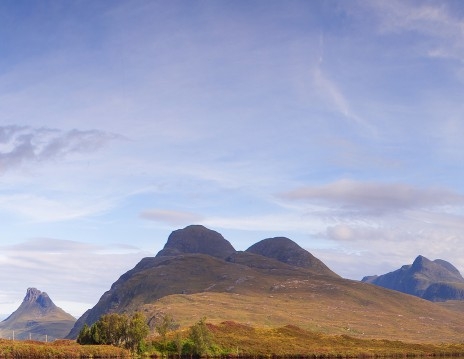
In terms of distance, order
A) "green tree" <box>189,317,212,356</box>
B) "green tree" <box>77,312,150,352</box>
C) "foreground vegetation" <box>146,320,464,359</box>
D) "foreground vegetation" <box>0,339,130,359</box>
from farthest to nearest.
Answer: "foreground vegetation" <box>146,320,464,359</box> < "green tree" <box>189,317,212,356</box> < "green tree" <box>77,312,150,352</box> < "foreground vegetation" <box>0,339,130,359</box>

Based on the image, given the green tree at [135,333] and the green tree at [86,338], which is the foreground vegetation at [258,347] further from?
the green tree at [86,338]

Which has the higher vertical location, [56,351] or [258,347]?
[258,347]

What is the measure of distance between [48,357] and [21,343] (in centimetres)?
1251

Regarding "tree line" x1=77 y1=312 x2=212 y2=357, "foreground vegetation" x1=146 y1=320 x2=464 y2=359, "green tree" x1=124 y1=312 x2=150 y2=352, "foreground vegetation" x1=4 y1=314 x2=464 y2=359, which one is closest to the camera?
"foreground vegetation" x1=4 y1=314 x2=464 y2=359

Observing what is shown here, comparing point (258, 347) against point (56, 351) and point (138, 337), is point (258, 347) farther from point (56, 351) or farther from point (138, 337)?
point (56, 351)

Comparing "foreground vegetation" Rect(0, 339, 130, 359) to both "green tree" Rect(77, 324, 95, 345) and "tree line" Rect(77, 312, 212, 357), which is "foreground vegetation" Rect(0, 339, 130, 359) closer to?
"green tree" Rect(77, 324, 95, 345)

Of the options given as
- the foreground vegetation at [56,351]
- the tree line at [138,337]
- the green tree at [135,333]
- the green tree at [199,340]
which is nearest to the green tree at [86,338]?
the tree line at [138,337]

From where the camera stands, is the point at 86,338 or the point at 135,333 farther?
the point at 86,338

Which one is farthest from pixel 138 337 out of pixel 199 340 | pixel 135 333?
pixel 199 340

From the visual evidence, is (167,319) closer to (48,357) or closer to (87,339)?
(87,339)

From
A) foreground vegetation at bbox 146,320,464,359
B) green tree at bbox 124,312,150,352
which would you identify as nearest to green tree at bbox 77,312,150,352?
green tree at bbox 124,312,150,352

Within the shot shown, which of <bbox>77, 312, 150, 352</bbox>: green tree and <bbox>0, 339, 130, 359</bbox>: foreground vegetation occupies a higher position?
<bbox>77, 312, 150, 352</bbox>: green tree

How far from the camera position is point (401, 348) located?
649ft

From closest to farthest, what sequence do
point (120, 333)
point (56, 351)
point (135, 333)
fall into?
point (56, 351)
point (135, 333)
point (120, 333)
